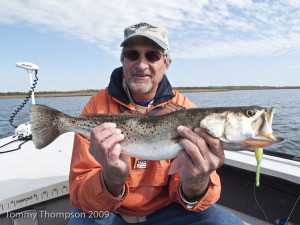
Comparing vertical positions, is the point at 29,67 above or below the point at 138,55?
above

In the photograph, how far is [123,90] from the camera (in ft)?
12.0

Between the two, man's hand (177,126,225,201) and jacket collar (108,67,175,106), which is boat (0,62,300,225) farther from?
man's hand (177,126,225,201)

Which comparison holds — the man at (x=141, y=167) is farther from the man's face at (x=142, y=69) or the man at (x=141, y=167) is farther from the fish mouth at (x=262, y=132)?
Answer: the fish mouth at (x=262, y=132)

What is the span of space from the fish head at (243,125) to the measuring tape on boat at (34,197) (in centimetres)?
259

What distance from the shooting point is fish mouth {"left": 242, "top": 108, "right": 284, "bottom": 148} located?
7.56ft

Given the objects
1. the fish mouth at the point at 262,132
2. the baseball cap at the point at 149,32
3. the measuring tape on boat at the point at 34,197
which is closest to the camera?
the fish mouth at the point at 262,132

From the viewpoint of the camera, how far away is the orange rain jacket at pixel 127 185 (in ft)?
9.27

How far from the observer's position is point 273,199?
441 centimetres

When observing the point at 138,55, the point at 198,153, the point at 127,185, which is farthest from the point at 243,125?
the point at 138,55

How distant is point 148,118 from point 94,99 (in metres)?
1.22

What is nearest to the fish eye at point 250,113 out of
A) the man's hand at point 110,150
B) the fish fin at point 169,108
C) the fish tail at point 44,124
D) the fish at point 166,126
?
the fish at point 166,126

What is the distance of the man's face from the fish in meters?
0.72

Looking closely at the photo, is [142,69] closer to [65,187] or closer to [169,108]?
[169,108]

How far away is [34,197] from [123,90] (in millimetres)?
2125
